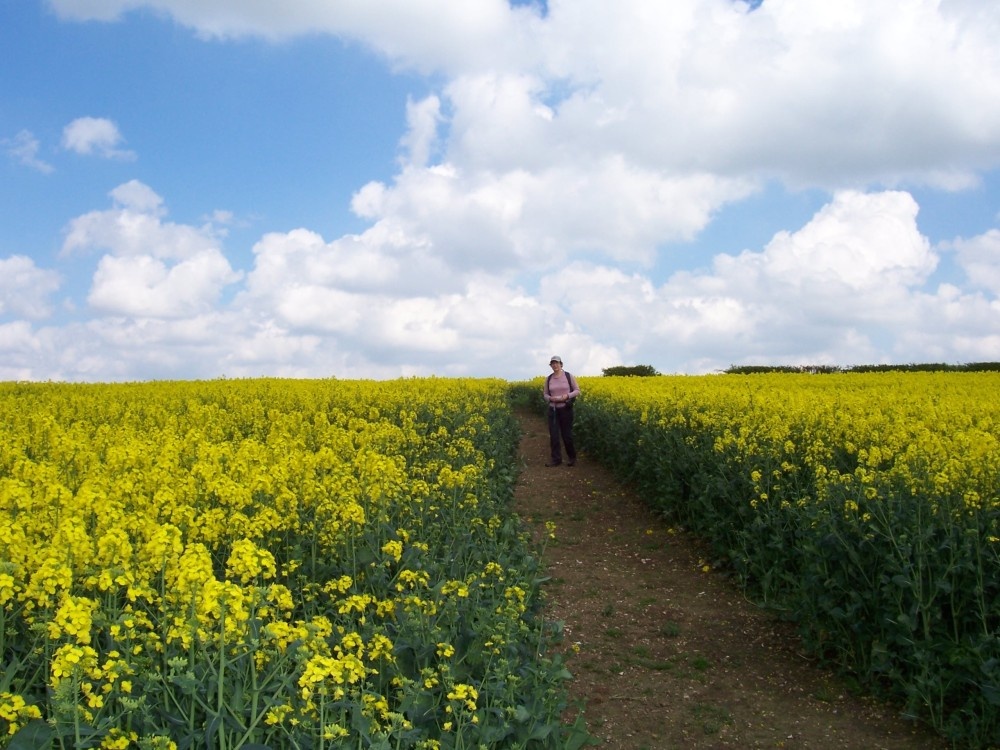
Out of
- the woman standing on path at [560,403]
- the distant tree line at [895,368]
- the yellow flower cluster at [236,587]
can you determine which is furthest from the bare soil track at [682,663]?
the distant tree line at [895,368]

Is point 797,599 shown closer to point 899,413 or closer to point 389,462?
point 389,462

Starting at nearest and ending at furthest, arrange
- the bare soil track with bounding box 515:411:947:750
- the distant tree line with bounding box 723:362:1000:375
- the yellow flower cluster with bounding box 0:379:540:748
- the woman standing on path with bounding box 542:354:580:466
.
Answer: the yellow flower cluster with bounding box 0:379:540:748
the bare soil track with bounding box 515:411:947:750
the woman standing on path with bounding box 542:354:580:466
the distant tree line with bounding box 723:362:1000:375

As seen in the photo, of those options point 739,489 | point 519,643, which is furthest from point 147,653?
point 739,489

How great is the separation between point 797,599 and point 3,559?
6.59 metres

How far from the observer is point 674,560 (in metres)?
11.3

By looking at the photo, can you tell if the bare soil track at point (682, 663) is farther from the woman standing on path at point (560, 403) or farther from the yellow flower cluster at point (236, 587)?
the woman standing on path at point (560, 403)

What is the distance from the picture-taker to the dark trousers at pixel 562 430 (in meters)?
18.3

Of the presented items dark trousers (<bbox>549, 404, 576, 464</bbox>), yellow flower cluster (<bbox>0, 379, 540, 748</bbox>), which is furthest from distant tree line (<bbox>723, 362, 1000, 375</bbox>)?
yellow flower cluster (<bbox>0, 379, 540, 748</bbox>)

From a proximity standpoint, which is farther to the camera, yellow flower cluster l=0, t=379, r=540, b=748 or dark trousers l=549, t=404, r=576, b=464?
dark trousers l=549, t=404, r=576, b=464

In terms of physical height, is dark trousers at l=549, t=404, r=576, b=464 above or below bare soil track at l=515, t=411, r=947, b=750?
above

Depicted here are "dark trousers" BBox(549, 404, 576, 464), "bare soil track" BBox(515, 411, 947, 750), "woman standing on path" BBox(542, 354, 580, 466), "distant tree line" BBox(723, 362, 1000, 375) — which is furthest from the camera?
"distant tree line" BBox(723, 362, 1000, 375)

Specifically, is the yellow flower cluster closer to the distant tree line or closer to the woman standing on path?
the woman standing on path

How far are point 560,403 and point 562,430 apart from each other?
2.33ft

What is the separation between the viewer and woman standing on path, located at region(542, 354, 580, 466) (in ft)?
59.0
